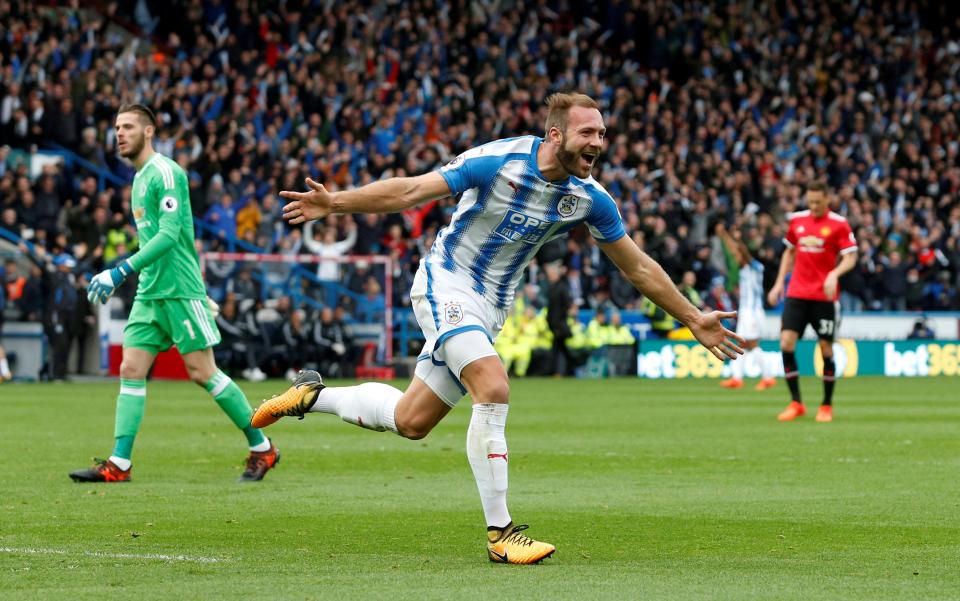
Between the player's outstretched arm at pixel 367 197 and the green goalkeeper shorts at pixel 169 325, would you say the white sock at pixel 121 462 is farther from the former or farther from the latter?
the player's outstretched arm at pixel 367 197

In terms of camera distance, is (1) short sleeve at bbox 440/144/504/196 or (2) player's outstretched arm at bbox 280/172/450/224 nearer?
(2) player's outstretched arm at bbox 280/172/450/224

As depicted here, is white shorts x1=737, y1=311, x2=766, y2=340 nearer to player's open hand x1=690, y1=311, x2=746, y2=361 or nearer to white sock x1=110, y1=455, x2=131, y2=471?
white sock x1=110, y1=455, x2=131, y2=471

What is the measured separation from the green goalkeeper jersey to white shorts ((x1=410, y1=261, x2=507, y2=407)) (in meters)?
2.97

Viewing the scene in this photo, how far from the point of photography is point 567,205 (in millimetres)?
7035

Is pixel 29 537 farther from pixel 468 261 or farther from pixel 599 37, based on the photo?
pixel 599 37

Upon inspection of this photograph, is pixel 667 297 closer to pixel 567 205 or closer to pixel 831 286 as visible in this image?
pixel 567 205

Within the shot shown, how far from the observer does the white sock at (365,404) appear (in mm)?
7406

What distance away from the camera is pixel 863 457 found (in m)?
12.1

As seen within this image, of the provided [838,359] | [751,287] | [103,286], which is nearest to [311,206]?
[103,286]

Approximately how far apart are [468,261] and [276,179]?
22206 mm

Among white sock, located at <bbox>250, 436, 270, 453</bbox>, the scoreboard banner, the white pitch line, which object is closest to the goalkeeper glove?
white sock, located at <bbox>250, 436, 270, 453</bbox>

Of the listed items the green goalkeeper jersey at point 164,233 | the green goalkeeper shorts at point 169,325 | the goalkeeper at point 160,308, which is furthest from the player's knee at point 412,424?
the green goalkeeper shorts at point 169,325

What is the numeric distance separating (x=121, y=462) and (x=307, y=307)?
18645 millimetres

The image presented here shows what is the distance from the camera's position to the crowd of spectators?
28.2 metres
